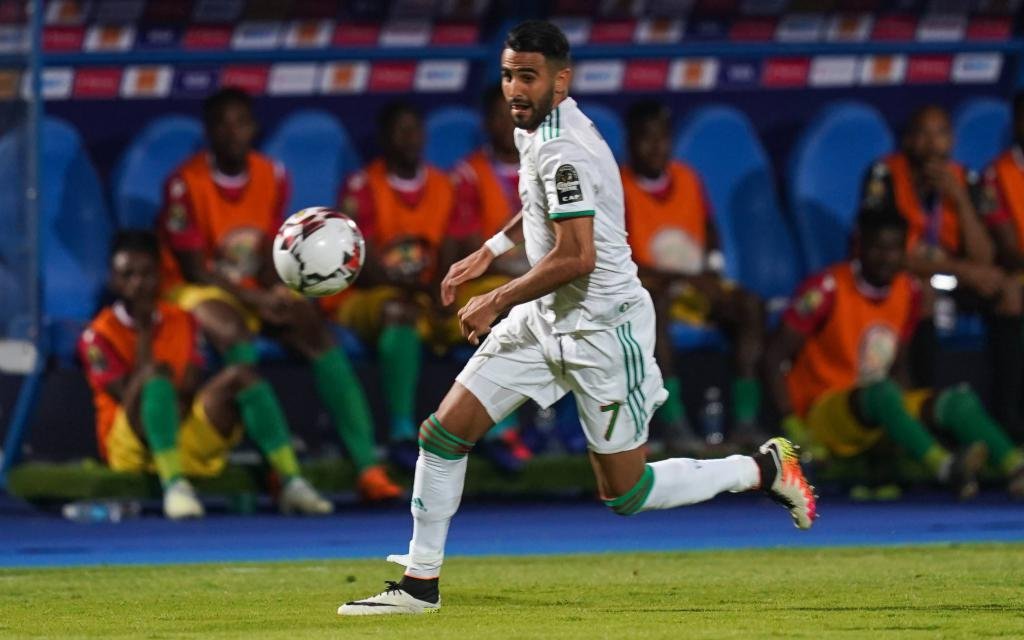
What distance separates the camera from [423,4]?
39.4ft

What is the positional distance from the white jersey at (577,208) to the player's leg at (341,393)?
3697mm

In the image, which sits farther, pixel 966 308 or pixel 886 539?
pixel 966 308

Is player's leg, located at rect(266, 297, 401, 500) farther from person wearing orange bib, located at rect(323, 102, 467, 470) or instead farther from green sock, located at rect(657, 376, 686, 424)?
green sock, located at rect(657, 376, 686, 424)

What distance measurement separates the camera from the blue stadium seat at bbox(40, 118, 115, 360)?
10984mm

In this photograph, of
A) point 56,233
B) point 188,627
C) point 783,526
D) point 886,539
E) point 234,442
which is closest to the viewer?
point 188,627

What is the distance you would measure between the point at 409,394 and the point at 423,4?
271 cm

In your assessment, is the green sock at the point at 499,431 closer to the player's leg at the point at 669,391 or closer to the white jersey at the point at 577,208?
the player's leg at the point at 669,391

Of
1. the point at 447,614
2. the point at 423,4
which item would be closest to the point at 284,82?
the point at 423,4

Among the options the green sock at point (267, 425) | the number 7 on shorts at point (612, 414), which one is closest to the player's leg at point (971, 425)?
the green sock at point (267, 425)

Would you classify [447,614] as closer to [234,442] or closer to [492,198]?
[234,442]

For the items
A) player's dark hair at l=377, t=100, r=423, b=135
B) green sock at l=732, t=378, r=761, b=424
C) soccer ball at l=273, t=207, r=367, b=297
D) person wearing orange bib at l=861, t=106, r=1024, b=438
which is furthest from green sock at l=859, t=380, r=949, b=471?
soccer ball at l=273, t=207, r=367, b=297

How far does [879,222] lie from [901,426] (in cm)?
111

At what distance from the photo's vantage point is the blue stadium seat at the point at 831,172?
12289mm

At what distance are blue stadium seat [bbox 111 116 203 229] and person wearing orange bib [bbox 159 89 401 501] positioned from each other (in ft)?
1.70
